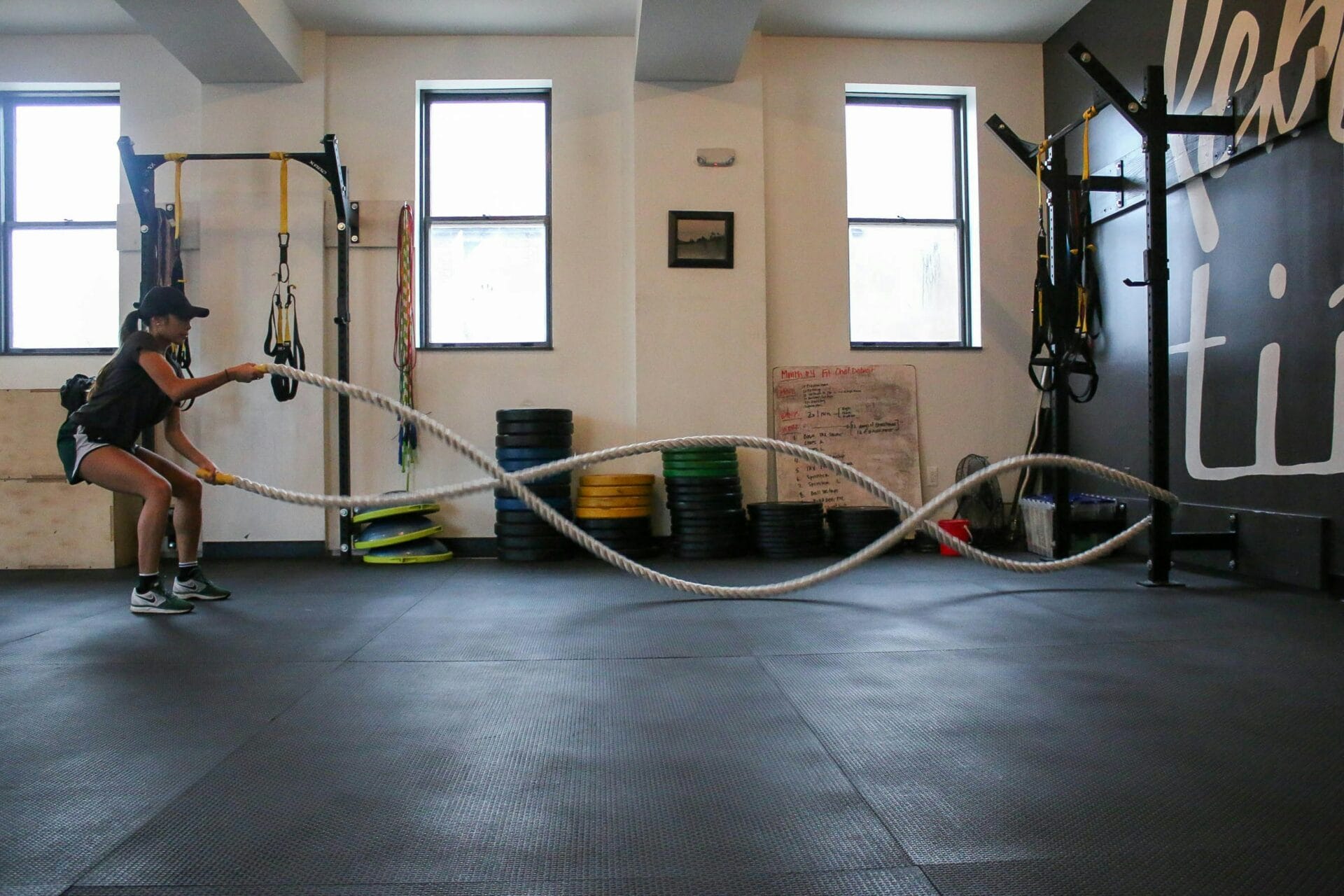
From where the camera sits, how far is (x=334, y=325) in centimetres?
586

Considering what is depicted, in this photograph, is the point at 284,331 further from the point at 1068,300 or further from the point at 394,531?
the point at 1068,300

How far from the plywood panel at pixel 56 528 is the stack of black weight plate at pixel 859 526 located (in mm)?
4506

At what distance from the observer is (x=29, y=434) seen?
5.27m

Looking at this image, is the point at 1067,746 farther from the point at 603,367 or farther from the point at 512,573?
the point at 603,367

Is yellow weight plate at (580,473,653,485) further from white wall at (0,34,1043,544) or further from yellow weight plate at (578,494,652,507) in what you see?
white wall at (0,34,1043,544)

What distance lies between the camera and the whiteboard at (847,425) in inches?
235

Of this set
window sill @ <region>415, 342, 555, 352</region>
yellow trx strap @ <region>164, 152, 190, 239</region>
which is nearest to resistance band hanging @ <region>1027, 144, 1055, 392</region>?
window sill @ <region>415, 342, 555, 352</region>

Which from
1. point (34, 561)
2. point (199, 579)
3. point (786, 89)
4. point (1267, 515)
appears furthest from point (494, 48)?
point (1267, 515)

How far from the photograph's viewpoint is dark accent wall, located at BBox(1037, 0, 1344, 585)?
368 cm

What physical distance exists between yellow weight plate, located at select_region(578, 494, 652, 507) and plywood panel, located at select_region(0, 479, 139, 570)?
2.86 m

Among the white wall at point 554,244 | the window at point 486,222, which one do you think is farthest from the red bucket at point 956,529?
the window at point 486,222

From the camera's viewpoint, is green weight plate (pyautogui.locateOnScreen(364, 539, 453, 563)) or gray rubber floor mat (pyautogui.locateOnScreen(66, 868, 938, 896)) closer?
gray rubber floor mat (pyautogui.locateOnScreen(66, 868, 938, 896))

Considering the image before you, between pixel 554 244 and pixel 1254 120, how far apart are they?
398cm

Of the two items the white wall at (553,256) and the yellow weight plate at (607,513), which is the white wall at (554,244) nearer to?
the white wall at (553,256)
